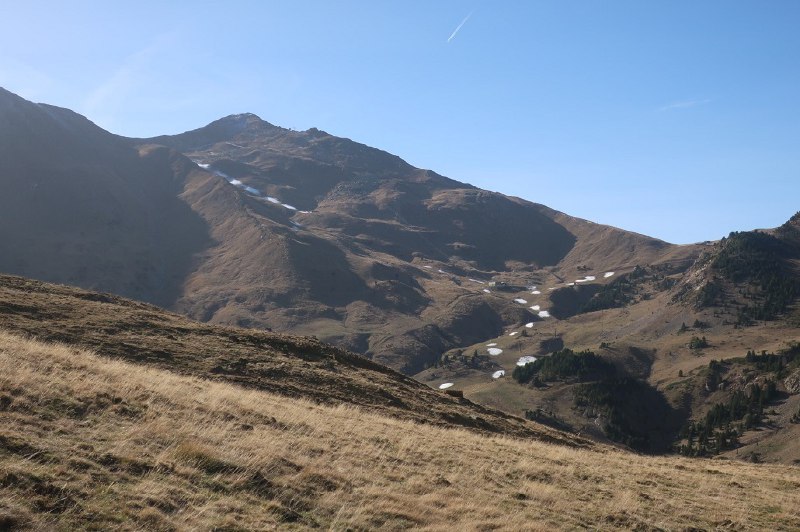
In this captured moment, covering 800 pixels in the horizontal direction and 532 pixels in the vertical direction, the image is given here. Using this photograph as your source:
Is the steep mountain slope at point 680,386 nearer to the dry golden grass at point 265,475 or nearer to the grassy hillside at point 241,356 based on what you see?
the grassy hillside at point 241,356

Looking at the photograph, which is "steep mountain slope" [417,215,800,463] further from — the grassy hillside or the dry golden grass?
the dry golden grass

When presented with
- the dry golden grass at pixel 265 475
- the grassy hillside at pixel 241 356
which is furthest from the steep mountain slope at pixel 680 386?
the dry golden grass at pixel 265 475

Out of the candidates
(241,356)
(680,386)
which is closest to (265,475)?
(241,356)

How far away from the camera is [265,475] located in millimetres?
12828

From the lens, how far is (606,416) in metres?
141

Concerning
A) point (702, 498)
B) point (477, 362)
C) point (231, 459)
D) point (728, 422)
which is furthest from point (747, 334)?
point (231, 459)

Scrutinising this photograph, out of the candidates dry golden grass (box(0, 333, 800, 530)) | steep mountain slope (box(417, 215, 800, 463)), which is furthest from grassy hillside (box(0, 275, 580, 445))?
steep mountain slope (box(417, 215, 800, 463))

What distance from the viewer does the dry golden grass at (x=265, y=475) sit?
409 inches

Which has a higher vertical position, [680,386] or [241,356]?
[241,356]

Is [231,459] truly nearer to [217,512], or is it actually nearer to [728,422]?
[217,512]

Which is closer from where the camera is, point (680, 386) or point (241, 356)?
point (241, 356)

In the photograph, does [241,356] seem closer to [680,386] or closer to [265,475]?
[265,475]

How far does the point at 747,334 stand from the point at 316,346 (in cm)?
17680

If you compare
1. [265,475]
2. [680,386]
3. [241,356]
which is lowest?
[680,386]
